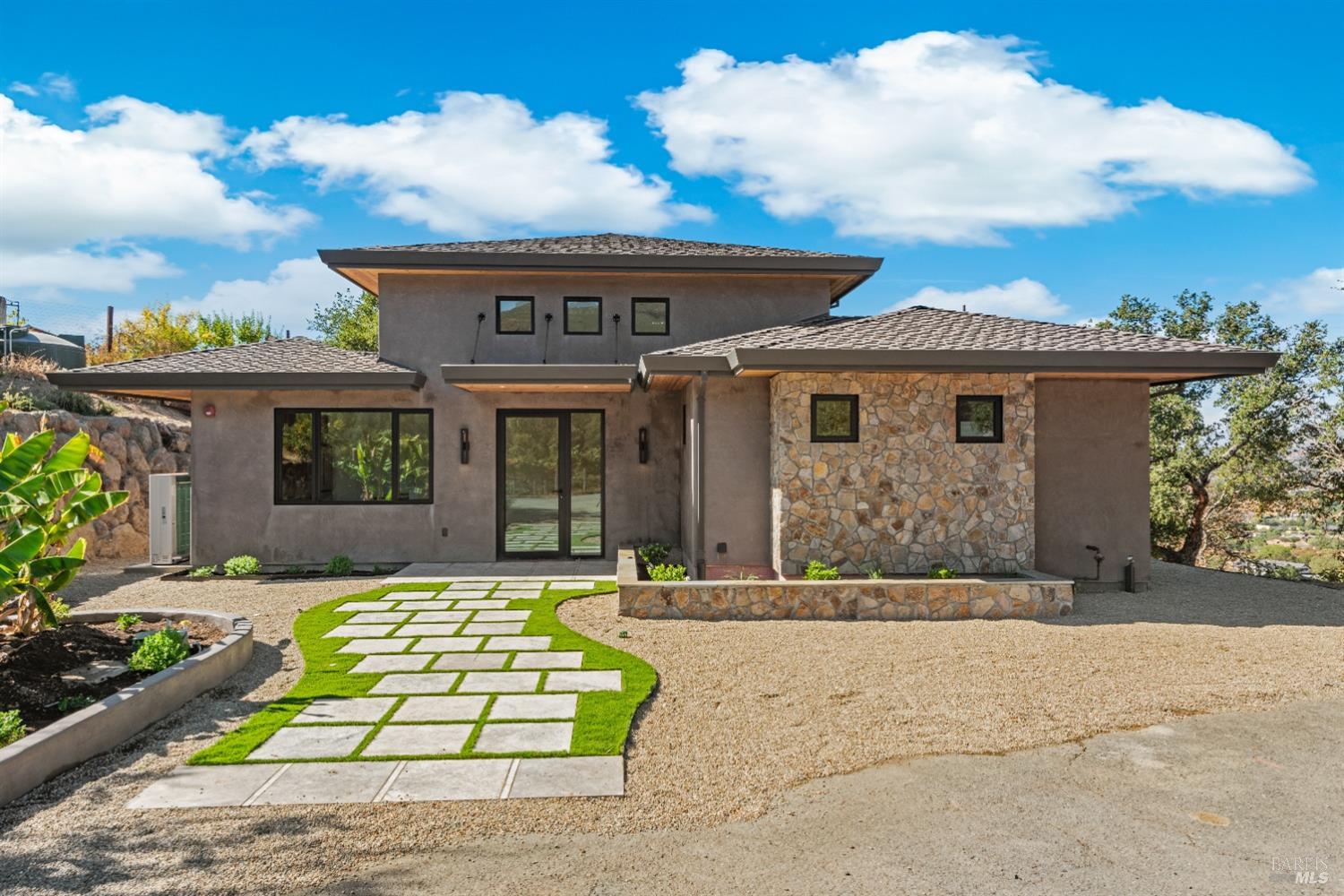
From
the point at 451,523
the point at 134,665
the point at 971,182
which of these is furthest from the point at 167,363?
the point at 971,182

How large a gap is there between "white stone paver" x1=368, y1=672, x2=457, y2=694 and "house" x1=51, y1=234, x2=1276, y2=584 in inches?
177

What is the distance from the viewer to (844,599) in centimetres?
838

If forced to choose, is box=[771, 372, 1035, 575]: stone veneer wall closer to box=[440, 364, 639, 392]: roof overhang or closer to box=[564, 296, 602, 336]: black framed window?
box=[440, 364, 639, 392]: roof overhang

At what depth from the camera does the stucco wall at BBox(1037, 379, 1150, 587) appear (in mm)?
10109

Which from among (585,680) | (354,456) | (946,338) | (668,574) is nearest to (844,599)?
(668,574)

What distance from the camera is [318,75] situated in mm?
13758

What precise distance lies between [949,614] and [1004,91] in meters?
7.67

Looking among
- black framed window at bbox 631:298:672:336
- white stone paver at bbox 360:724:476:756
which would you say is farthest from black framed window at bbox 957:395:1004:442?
white stone paver at bbox 360:724:476:756

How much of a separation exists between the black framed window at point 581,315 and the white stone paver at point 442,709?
25.9 feet

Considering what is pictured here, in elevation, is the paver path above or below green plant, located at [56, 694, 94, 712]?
below

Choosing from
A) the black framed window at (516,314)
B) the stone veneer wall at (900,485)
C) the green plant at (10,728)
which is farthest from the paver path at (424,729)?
the black framed window at (516,314)

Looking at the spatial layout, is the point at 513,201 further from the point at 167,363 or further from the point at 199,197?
the point at 167,363

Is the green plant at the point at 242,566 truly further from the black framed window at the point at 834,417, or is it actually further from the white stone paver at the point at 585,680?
the black framed window at the point at 834,417

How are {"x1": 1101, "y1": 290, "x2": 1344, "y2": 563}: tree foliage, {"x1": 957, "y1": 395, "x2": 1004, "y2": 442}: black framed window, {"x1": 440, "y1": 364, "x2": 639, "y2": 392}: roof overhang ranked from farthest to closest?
{"x1": 1101, "y1": 290, "x2": 1344, "y2": 563}: tree foliage < {"x1": 440, "y1": 364, "x2": 639, "y2": 392}: roof overhang < {"x1": 957, "y1": 395, "x2": 1004, "y2": 442}: black framed window
